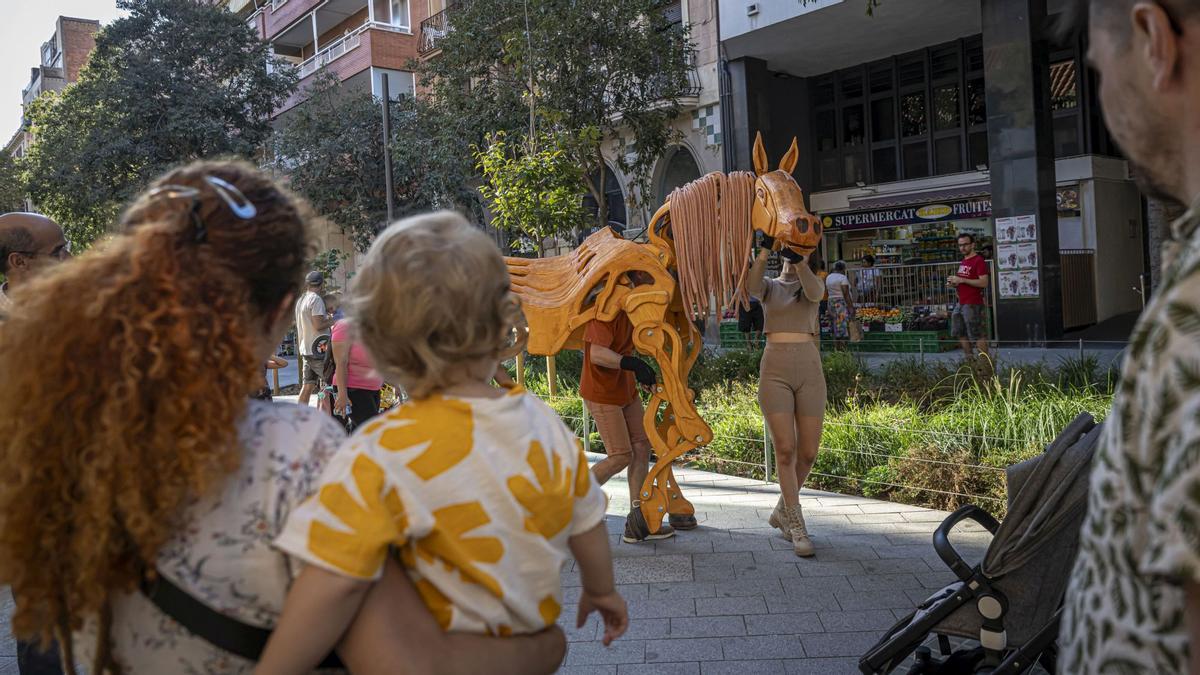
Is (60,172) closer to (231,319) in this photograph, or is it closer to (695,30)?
(695,30)

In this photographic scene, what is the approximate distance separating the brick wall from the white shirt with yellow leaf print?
236 ft

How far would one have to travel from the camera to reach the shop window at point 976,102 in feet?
62.8

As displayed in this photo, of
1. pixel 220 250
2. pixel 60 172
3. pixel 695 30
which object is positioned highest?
pixel 695 30

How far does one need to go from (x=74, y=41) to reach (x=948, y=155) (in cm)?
6370

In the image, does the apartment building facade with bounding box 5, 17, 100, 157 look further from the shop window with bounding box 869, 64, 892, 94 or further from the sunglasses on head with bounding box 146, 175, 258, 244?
the sunglasses on head with bounding box 146, 175, 258, 244

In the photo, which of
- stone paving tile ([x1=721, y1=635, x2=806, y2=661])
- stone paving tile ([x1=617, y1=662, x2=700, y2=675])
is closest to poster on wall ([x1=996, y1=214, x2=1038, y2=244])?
stone paving tile ([x1=721, y1=635, x2=806, y2=661])

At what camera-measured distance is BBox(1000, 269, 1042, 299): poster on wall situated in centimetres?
1435

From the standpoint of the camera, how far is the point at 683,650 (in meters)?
3.92

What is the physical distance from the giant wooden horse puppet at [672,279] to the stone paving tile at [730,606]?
104cm

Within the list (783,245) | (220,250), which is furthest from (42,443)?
(783,245)

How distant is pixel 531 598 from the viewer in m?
1.48

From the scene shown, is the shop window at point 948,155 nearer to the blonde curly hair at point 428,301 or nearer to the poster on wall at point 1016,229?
the poster on wall at point 1016,229

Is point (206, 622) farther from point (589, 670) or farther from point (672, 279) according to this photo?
point (672, 279)

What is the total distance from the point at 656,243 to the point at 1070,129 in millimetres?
15892
